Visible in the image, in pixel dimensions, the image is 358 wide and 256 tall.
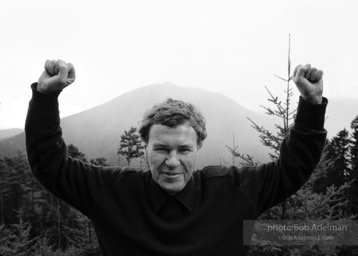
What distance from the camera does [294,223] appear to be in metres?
8.41

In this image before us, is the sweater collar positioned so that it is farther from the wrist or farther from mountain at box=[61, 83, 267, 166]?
mountain at box=[61, 83, 267, 166]

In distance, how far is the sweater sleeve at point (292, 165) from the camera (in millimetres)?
2387

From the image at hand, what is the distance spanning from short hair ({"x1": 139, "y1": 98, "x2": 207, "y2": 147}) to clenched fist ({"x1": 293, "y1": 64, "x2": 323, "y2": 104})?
72 centimetres

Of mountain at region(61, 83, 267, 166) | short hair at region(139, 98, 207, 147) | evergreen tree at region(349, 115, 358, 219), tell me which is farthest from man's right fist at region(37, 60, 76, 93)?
mountain at region(61, 83, 267, 166)

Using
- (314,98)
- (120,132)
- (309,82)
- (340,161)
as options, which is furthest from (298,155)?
(120,132)

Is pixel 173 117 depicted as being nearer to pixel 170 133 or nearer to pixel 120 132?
pixel 170 133

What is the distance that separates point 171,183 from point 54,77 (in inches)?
39.9

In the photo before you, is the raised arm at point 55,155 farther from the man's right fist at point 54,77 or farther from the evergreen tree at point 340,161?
the evergreen tree at point 340,161

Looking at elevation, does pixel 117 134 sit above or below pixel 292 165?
above

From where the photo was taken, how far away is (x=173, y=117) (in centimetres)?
234

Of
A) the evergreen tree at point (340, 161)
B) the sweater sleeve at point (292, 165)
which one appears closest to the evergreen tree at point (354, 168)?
the evergreen tree at point (340, 161)

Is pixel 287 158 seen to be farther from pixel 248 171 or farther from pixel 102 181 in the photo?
pixel 102 181

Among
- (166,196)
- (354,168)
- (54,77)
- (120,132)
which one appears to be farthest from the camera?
(120,132)

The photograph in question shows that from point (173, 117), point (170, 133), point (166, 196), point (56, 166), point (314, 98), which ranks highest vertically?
point (314, 98)
